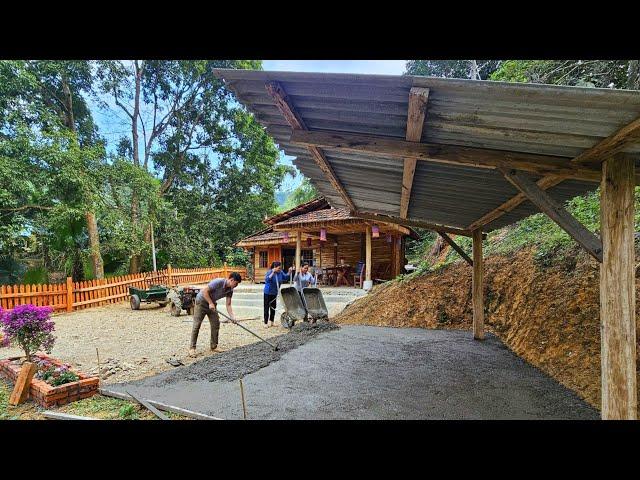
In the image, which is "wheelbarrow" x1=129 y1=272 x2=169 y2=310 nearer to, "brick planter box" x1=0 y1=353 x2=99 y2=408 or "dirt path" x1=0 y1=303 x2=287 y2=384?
"dirt path" x1=0 y1=303 x2=287 y2=384

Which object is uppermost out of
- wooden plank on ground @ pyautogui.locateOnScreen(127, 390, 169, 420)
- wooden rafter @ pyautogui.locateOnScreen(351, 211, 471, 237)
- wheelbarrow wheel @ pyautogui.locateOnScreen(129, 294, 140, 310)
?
wooden rafter @ pyautogui.locateOnScreen(351, 211, 471, 237)

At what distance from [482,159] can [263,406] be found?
9.49ft

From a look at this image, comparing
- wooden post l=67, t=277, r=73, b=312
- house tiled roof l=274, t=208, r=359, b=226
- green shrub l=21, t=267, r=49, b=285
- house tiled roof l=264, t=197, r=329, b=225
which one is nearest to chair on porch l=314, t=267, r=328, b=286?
house tiled roof l=274, t=208, r=359, b=226

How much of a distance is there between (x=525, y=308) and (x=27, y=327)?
7644 mm

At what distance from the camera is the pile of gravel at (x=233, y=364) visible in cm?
397

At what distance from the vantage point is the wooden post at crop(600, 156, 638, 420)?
207 cm

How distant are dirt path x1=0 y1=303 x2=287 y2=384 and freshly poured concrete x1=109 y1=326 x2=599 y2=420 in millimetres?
1336

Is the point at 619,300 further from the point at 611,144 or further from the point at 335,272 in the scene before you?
the point at 335,272

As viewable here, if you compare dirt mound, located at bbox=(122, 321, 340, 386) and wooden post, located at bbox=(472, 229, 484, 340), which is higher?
wooden post, located at bbox=(472, 229, 484, 340)

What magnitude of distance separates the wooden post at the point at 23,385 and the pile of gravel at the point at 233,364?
4.16 ft

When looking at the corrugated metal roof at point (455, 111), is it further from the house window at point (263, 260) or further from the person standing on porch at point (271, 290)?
the house window at point (263, 260)

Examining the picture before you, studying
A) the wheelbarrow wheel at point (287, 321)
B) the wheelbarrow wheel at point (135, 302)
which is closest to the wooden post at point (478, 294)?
the wheelbarrow wheel at point (287, 321)
